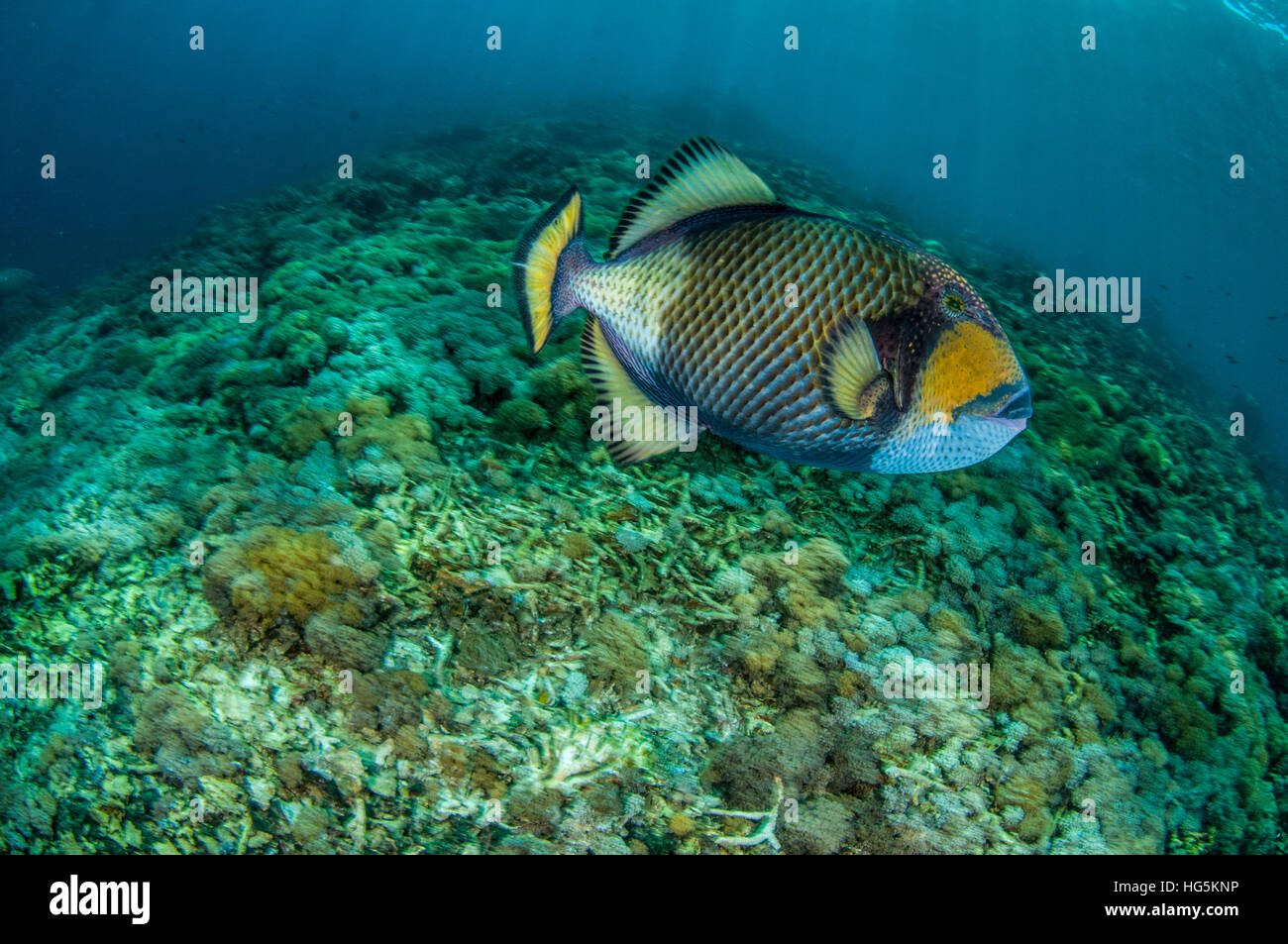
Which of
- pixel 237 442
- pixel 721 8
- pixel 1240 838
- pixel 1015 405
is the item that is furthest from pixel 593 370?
pixel 721 8

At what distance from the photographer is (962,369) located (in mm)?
1429

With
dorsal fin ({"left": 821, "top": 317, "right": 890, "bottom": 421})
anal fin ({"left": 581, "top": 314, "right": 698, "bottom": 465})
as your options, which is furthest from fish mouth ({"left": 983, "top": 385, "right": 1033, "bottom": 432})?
anal fin ({"left": 581, "top": 314, "right": 698, "bottom": 465})

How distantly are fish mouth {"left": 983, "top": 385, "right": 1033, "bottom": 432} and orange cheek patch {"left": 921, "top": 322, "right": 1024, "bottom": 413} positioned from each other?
0.16 feet

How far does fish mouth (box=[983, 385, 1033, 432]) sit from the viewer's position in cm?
146

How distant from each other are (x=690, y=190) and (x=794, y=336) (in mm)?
636

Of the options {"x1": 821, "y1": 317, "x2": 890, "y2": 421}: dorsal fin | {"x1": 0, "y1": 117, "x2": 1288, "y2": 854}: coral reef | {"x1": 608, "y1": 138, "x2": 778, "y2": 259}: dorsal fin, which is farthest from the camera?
{"x1": 0, "y1": 117, "x2": 1288, "y2": 854}: coral reef

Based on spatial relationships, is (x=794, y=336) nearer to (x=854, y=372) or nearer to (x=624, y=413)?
(x=854, y=372)

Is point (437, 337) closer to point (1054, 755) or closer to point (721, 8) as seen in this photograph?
point (1054, 755)

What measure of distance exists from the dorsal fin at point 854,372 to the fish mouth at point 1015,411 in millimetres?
320

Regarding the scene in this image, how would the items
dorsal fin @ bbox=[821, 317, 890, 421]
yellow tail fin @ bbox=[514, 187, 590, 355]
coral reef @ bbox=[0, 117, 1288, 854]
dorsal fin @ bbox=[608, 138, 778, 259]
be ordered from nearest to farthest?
1. dorsal fin @ bbox=[821, 317, 890, 421]
2. dorsal fin @ bbox=[608, 138, 778, 259]
3. yellow tail fin @ bbox=[514, 187, 590, 355]
4. coral reef @ bbox=[0, 117, 1288, 854]

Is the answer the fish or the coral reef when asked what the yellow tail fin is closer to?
the fish

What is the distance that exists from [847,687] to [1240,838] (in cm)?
188

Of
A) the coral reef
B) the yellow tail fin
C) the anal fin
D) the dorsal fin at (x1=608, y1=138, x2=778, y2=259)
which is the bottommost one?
the coral reef
